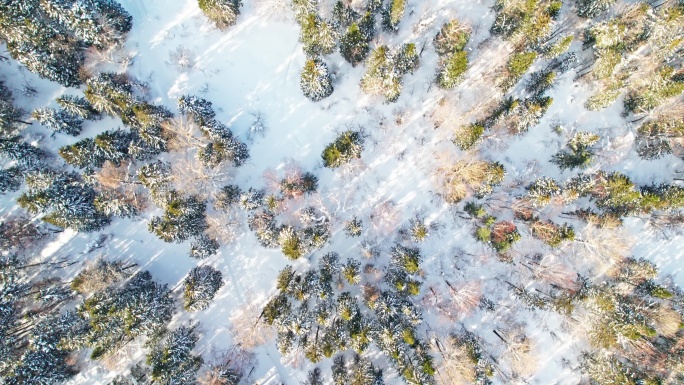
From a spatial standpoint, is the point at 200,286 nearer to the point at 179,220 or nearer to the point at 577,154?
the point at 179,220

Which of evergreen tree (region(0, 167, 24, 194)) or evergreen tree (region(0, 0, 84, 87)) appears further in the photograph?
evergreen tree (region(0, 167, 24, 194))

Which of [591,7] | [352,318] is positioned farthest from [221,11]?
[591,7]

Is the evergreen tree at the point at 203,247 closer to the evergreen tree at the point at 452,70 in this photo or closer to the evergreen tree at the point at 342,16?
the evergreen tree at the point at 342,16

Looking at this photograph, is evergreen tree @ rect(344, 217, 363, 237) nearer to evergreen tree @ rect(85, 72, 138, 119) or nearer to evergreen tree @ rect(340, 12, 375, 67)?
evergreen tree @ rect(340, 12, 375, 67)

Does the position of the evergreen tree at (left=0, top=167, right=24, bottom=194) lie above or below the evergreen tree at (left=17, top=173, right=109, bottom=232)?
above

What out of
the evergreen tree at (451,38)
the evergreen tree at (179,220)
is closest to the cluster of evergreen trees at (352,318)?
the evergreen tree at (179,220)

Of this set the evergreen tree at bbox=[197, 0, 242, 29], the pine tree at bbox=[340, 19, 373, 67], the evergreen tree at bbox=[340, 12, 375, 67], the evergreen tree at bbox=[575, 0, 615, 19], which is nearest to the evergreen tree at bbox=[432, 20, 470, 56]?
the evergreen tree at bbox=[340, 12, 375, 67]

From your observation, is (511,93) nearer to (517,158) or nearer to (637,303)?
(517,158)

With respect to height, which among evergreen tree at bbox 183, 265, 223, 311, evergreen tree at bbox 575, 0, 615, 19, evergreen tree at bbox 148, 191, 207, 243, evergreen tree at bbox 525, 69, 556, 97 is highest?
evergreen tree at bbox 148, 191, 207, 243
